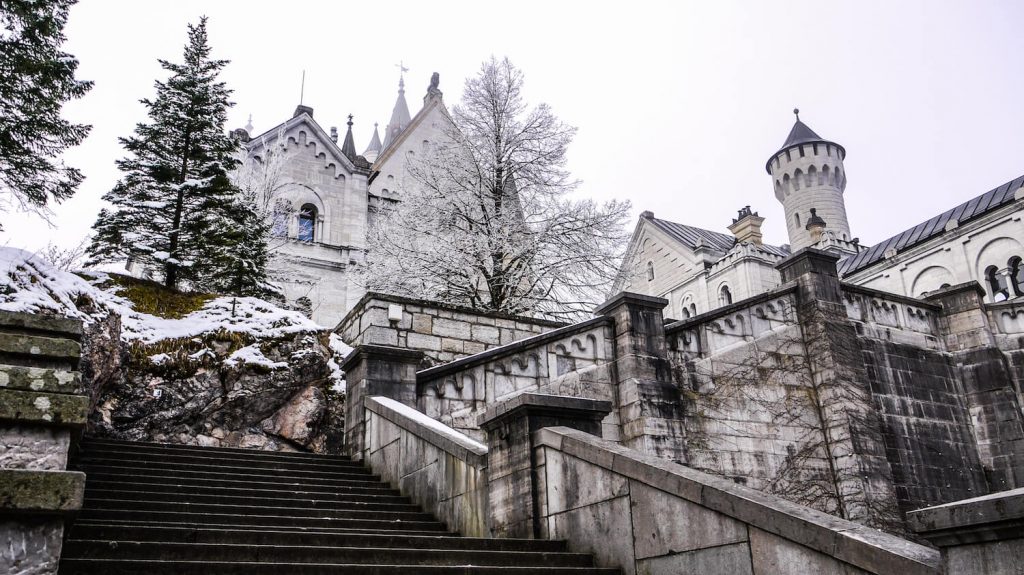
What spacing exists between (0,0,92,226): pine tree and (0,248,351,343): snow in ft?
7.99

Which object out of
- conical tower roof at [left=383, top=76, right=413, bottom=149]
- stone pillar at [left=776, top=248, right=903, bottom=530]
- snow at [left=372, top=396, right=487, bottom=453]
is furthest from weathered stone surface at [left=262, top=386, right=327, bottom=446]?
conical tower roof at [left=383, top=76, right=413, bottom=149]

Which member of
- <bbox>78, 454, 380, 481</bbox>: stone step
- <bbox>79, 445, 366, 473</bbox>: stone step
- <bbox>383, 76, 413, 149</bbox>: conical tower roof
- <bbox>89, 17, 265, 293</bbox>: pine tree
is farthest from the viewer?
<bbox>383, 76, 413, 149</bbox>: conical tower roof

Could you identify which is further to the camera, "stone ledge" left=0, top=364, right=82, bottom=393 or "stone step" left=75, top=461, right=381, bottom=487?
"stone step" left=75, top=461, right=381, bottom=487

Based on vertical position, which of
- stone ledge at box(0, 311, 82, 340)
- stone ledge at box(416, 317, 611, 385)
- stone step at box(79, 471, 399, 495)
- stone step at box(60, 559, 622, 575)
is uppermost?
stone ledge at box(416, 317, 611, 385)

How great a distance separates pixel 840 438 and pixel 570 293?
8.85 m

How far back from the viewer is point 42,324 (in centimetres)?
479

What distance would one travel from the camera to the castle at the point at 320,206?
31656mm

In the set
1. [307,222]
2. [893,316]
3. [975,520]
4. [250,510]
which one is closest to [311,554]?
[250,510]

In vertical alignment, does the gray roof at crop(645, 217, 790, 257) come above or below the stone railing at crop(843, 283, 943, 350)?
above

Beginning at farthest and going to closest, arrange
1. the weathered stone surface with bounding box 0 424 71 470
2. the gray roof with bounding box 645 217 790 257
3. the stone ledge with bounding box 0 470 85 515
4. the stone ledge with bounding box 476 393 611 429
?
the gray roof with bounding box 645 217 790 257, the stone ledge with bounding box 476 393 611 429, the weathered stone surface with bounding box 0 424 71 470, the stone ledge with bounding box 0 470 85 515

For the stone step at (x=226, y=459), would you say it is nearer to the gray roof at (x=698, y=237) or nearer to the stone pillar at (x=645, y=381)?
the stone pillar at (x=645, y=381)

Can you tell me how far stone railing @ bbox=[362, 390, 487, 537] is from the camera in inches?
285

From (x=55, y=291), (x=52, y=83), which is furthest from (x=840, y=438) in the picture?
(x=52, y=83)

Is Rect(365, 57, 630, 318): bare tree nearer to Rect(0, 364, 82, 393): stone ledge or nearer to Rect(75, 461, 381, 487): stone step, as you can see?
Rect(75, 461, 381, 487): stone step
